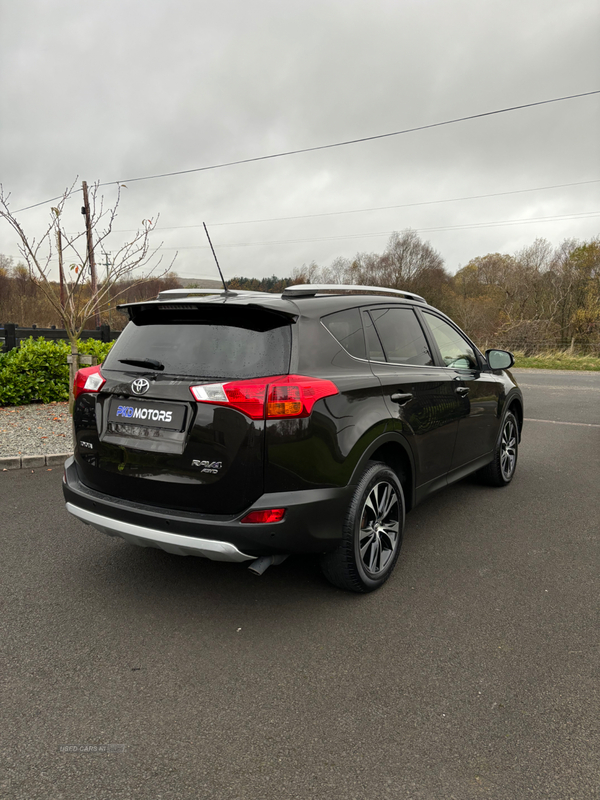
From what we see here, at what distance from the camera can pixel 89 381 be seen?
10.9 ft

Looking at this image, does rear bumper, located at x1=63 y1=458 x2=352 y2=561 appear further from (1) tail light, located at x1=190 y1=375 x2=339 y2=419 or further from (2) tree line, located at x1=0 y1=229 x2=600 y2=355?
(2) tree line, located at x1=0 y1=229 x2=600 y2=355

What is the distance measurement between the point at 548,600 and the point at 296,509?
163 centimetres

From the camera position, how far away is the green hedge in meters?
9.26

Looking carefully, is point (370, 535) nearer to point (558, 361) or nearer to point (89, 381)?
point (89, 381)

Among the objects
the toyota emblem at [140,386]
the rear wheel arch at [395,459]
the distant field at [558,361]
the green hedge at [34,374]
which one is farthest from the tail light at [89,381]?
the distant field at [558,361]

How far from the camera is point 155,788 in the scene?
1.94 m

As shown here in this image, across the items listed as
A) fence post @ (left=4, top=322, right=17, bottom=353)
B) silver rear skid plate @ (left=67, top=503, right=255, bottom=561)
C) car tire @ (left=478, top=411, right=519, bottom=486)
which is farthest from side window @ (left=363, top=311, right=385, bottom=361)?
fence post @ (left=4, top=322, right=17, bottom=353)

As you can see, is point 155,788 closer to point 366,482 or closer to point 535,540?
point 366,482

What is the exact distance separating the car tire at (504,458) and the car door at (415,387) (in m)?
1.26

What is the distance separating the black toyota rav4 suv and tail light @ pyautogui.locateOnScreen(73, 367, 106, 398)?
0.01 m

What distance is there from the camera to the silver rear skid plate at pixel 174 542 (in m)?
2.77

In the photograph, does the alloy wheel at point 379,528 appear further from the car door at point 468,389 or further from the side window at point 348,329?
the car door at point 468,389

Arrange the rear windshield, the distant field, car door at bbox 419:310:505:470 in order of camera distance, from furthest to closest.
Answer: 1. the distant field
2. car door at bbox 419:310:505:470
3. the rear windshield

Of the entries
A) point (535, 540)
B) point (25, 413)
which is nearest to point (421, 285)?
point (25, 413)
